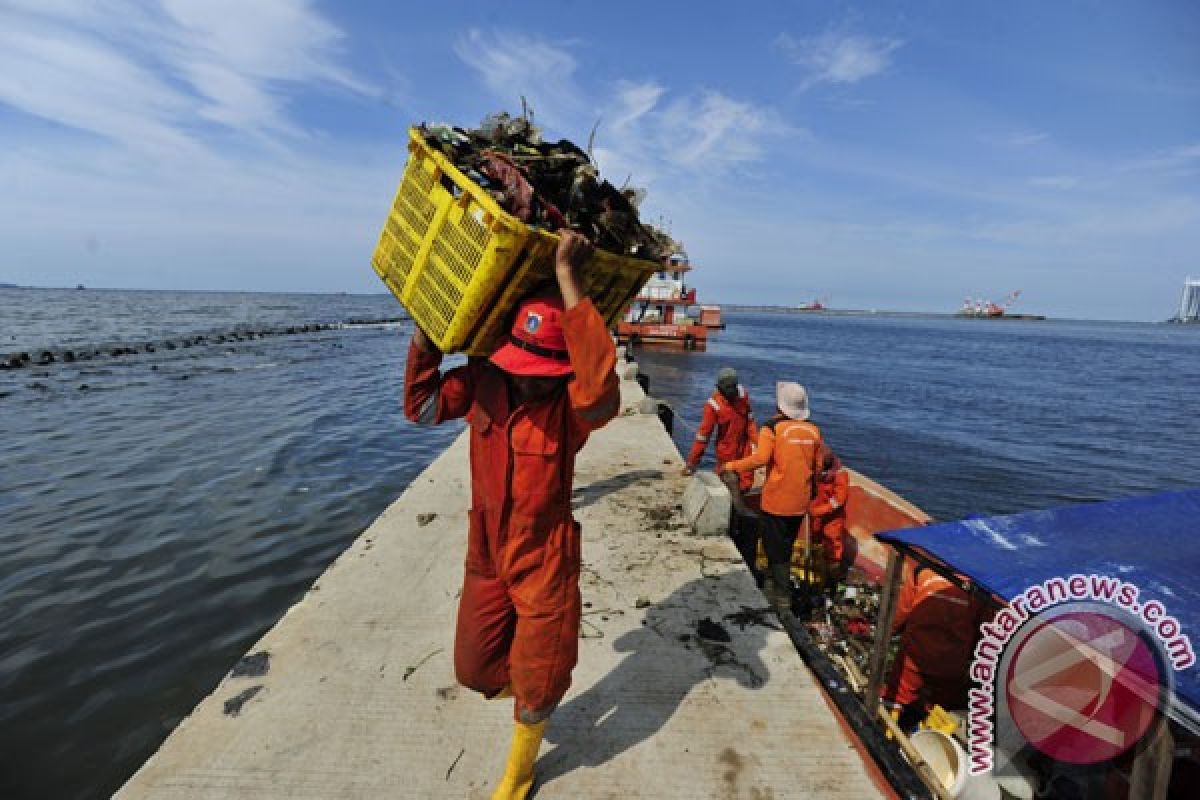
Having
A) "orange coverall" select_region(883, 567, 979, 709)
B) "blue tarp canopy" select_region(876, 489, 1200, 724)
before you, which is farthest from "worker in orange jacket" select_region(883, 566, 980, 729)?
"blue tarp canopy" select_region(876, 489, 1200, 724)

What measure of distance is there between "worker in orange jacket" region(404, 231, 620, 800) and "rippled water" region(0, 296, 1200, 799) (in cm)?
301

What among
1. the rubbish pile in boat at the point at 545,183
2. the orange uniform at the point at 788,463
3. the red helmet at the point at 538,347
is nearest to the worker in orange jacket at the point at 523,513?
the red helmet at the point at 538,347

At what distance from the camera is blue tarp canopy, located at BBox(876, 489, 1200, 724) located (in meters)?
2.58

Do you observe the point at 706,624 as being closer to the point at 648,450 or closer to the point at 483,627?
the point at 483,627

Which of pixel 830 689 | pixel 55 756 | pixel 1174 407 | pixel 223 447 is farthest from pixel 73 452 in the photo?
pixel 1174 407

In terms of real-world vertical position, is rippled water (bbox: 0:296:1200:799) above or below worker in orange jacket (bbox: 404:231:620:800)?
below

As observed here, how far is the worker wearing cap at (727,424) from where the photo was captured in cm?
Answer: 630

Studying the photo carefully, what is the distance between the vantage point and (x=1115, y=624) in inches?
95.4

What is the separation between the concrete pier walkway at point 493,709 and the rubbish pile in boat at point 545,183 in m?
2.21

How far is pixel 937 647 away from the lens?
13.3ft

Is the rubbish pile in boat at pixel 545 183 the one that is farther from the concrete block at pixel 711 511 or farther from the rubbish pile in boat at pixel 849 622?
the rubbish pile in boat at pixel 849 622

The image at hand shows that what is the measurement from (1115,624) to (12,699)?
6.63 m

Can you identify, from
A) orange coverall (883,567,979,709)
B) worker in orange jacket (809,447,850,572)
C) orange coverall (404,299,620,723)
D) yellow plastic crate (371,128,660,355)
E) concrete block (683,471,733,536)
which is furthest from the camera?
worker in orange jacket (809,447,850,572)

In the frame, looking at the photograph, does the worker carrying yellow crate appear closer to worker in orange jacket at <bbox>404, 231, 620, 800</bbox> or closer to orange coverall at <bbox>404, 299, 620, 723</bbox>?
worker in orange jacket at <bbox>404, 231, 620, 800</bbox>
